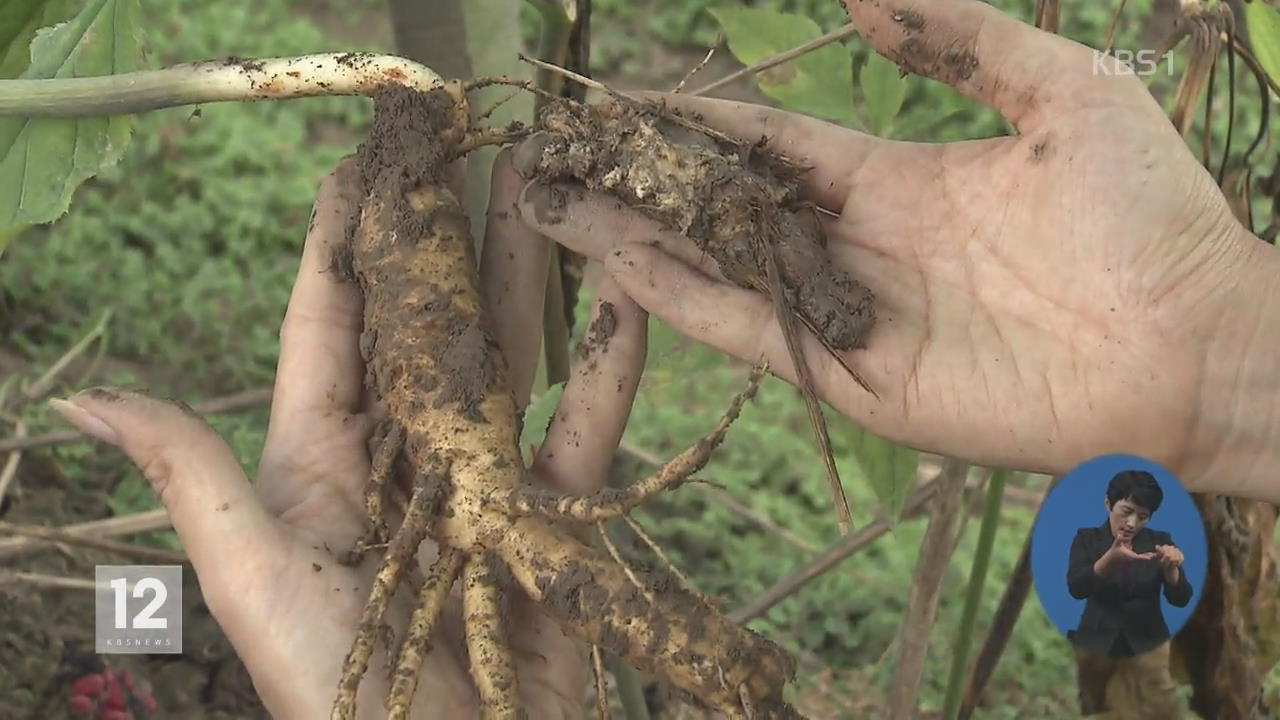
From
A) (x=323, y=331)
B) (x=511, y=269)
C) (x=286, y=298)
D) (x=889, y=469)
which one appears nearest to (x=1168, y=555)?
(x=889, y=469)

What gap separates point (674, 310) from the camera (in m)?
1.24

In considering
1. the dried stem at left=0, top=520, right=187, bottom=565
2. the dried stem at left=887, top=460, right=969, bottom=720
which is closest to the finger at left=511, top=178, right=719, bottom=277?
the dried stem at left=887, top=460, right=969, bottom=720

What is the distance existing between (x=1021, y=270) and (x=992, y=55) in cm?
22

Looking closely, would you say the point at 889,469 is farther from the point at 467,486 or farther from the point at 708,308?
the point at 467,486

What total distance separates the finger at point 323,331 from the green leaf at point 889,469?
0.55 meters

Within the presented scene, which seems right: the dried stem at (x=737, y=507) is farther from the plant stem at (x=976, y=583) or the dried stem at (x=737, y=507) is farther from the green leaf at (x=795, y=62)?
the green leaf at (x=795, y=62)

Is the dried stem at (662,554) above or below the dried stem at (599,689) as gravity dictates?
above

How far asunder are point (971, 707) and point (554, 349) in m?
0.68

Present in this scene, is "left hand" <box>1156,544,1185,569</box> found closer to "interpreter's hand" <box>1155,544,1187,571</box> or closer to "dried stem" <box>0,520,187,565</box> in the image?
"interpreter's hand" <box>1155,544,1187,571</box>

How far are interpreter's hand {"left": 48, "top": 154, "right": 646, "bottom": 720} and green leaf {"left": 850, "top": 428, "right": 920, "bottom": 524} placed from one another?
0.87 ft

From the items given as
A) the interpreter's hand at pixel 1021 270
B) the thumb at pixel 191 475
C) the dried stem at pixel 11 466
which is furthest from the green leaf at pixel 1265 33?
the dried stem at pixel 11 466

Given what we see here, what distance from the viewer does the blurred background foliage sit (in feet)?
6.81

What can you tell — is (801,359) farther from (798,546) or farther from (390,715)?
(798,546)

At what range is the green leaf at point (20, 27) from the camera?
1216 mm
